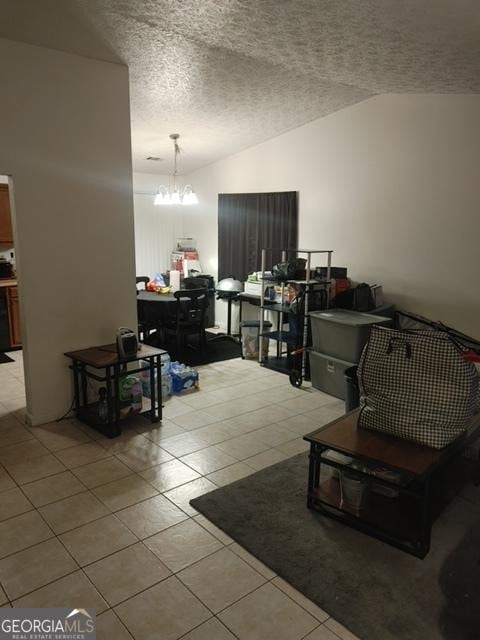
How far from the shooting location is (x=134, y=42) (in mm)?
3256

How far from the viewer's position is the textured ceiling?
2434mm

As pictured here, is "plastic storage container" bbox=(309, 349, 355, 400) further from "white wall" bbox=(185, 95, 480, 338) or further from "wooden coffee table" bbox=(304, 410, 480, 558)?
"wooden coffee table" bbox=(304, 410, 480, 558)

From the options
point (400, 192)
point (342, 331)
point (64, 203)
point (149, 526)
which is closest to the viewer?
point (149, 526)

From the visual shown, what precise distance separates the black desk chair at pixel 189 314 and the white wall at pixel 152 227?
2.00 m

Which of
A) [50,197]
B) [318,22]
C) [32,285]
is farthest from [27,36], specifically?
[318,22]

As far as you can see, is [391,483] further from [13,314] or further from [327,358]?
[13,314]

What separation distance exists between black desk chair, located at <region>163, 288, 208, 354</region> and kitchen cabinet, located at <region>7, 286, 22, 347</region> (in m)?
1.90

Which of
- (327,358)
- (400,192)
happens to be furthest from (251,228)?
(327,358)

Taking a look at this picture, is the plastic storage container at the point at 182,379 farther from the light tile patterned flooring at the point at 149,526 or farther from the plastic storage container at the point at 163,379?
the light tile patterned flooring at the point at 149,526

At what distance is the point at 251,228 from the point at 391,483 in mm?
4624

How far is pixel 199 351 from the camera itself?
5.78 m

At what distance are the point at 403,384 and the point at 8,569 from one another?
2.05m

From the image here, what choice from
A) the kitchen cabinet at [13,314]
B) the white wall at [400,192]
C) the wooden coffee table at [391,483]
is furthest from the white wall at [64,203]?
the white wall at [400,192]

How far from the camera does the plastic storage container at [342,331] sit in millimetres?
4020
